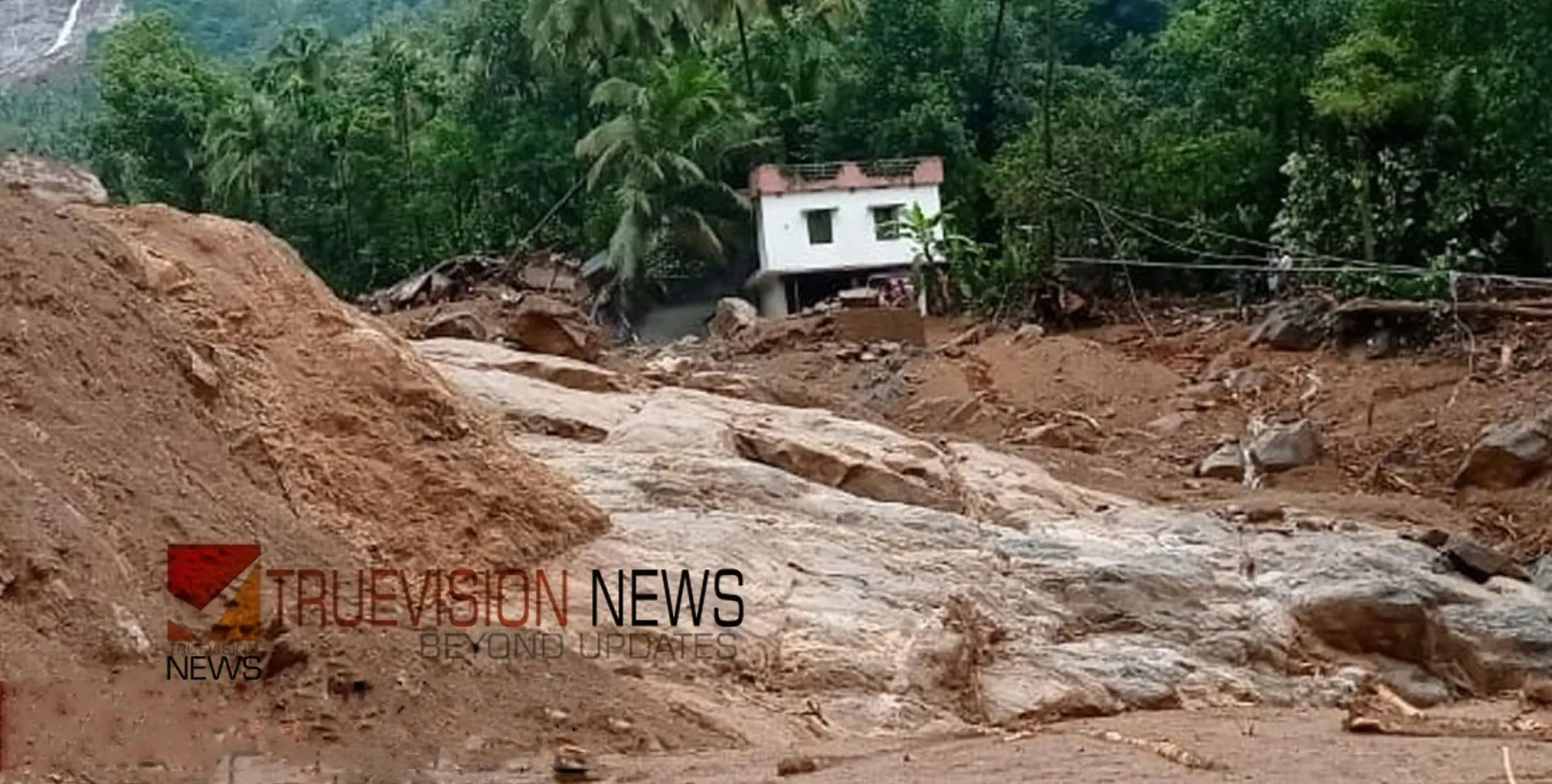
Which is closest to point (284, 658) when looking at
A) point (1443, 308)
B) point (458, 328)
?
point (458, 328)

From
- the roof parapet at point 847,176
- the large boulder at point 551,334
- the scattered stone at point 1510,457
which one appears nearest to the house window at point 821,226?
the roof parapet at point 847,176

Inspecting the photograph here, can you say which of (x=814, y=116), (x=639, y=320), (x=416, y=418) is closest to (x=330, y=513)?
(x=416, y=418)

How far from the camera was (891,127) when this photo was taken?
101 ft

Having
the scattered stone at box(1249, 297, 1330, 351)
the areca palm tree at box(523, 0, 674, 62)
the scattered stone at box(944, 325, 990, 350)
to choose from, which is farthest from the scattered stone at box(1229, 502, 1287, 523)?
the areca palm tree at box(523, 0, 674, 62)

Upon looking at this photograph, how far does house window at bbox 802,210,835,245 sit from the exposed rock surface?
18297 millimetres

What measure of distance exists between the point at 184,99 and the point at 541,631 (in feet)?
104

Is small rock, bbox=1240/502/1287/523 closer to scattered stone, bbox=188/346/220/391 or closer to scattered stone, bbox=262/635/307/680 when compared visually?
scattered stone, bbox=188/346/220/391

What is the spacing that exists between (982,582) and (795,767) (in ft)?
11.9

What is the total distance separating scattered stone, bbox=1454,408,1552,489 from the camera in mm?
14797

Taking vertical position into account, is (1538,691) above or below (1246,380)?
below

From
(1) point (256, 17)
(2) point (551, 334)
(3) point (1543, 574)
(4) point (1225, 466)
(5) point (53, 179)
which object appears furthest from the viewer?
(1) point (256, 17)

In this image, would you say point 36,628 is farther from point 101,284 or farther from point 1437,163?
point 1437,163

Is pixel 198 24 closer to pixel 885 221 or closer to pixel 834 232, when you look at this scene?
pixel 834 232

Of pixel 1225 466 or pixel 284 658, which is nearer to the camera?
pixel 284 658
